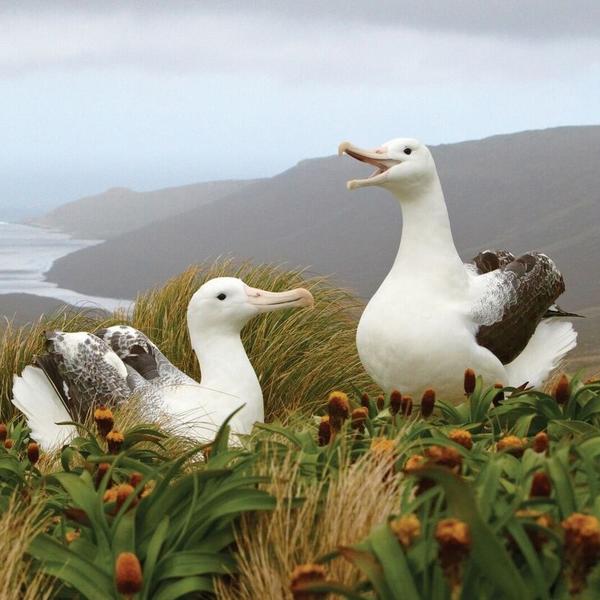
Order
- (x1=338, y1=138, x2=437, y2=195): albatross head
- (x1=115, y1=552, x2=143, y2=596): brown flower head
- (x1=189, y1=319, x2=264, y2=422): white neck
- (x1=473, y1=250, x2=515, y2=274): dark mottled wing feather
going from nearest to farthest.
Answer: (x1=115, y1=552, x2=143, y2=596): brown flower head < (x1=338, y1=138, x2=437, y2=195): albatross head < (x1=189, y1=319, x2=264, y2=422): white neck < (x1=473, y1=250, x2=515, y2=274): dark mottled wing feather

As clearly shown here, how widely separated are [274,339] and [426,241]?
2108 mm

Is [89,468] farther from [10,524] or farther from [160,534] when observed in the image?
[160,534]

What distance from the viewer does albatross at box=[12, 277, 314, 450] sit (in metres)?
6.50

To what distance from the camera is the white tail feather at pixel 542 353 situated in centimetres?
715

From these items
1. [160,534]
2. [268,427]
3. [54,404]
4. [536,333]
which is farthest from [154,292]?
[160,534]

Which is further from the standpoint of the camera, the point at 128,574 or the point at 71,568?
the point at 71,568

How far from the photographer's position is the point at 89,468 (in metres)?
4.21

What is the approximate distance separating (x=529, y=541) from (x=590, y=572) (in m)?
0.18

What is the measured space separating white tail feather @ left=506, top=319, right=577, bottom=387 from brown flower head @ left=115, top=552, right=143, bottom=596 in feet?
14.3

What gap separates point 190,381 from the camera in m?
6.79

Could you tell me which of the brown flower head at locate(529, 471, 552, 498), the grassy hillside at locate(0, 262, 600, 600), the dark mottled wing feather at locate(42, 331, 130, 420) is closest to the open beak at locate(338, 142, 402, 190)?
the dark mottled wing feather at locate(42, 331, 130, 420)

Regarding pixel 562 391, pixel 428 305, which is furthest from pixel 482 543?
pixel 428 305

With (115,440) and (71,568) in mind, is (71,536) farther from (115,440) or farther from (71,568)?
(115,440)

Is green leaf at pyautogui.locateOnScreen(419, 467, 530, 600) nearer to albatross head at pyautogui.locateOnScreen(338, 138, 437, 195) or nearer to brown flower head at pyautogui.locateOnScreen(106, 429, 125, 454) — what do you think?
brown flower head at pyautogui.locateOnScreen(106, 429, 125, 454)
